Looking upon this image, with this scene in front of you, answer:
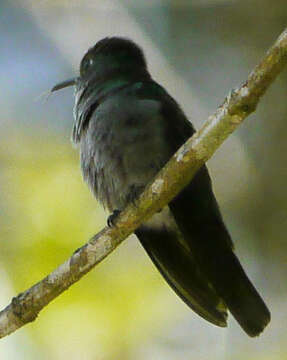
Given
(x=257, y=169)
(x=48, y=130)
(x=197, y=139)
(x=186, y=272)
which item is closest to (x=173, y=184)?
(x=197, y=139)

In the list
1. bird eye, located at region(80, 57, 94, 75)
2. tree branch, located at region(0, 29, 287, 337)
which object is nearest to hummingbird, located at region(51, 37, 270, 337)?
tree branch, located at region(0, 29, 287, 337)

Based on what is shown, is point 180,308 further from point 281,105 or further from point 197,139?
point 197,139

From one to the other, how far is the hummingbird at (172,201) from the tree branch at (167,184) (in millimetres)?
155

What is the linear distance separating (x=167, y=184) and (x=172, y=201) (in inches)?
28.3

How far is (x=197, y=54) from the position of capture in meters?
6.43

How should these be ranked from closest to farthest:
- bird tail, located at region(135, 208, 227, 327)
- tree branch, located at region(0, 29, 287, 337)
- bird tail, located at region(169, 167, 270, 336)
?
1. tree branch, located at region(0, 29, 287, 337)
2. bird tail, located at region(169, 167, 270, 336)
3. bird tail, located at region(135, 208, 227, 327)

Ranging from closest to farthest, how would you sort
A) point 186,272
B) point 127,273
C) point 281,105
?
1. point 186,272
2. point 281,105
3. point 127,273

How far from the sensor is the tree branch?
11.5 ft

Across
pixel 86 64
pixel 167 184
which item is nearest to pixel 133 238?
pixel 86 64

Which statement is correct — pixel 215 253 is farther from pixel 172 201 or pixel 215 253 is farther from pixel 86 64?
pixel 86 64

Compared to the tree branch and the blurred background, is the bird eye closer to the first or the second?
the blurred background

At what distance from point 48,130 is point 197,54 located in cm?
112

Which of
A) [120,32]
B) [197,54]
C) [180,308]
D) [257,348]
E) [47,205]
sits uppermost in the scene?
[120,32]

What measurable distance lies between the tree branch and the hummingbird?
0.51ft
